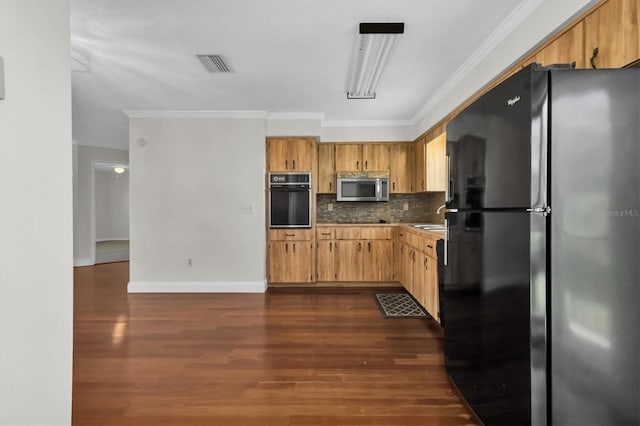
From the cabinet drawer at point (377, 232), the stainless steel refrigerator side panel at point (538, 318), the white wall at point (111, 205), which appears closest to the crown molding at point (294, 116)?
the cabinet drawer at point (377, 232)

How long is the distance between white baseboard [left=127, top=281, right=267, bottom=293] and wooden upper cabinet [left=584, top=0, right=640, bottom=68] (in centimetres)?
416

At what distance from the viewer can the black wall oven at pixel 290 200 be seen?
488cm

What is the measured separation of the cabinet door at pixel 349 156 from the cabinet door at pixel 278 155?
0.88 meters

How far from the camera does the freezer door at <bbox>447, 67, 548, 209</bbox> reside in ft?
4.41

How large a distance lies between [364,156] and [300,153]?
42.0 inches

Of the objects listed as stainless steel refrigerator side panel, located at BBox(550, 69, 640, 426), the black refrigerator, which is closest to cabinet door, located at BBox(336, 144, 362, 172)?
the black refrigerator

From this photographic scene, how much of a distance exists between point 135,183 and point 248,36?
305 cm

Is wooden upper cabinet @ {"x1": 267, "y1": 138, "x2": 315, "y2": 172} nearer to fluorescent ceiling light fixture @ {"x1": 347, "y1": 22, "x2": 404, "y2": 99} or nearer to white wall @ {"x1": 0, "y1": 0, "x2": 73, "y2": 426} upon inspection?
fluorescent ceiling light fixture @ {"x1": 347, "y1": 22, "x2": 404, "y2": 99}

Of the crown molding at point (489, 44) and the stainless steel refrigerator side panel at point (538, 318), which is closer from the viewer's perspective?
the stainless steel refrigerator side panel at point (538, 318)

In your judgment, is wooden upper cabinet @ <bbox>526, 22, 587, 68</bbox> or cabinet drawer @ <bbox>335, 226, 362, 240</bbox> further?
cabinet drawer @ <bbox>335, 226, 362, 240</bbox>

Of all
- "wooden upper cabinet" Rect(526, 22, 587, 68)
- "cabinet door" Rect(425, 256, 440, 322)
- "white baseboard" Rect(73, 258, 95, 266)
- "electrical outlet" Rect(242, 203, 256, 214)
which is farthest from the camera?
"white baseboard" Rect(73, 258, 95, 266)

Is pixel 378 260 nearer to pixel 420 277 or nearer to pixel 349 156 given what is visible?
pixel 420 277

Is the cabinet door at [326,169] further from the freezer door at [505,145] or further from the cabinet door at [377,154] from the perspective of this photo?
the freezer door at [505,145]

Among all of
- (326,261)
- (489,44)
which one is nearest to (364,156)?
(326,261)
